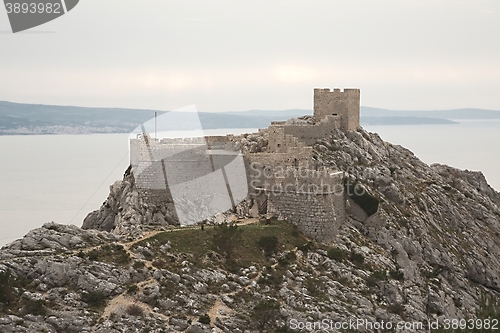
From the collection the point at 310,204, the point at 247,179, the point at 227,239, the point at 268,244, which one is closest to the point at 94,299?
the point at 227,239

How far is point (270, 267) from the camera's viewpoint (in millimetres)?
43031

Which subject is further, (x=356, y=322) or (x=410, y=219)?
(x=410, y=219)

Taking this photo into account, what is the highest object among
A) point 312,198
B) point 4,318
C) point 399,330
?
point 312,198

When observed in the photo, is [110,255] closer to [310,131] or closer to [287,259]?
[287,259]

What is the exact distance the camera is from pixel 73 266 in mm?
38375

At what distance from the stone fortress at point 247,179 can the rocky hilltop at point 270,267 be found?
879mm

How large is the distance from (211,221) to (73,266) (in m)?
12.9

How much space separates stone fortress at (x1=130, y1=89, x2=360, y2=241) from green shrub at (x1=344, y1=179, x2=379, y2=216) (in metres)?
0.83

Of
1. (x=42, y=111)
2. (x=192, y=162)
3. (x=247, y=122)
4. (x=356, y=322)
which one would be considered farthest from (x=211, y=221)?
(x=42, y=111)

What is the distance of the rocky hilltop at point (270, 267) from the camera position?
3700 centimetres

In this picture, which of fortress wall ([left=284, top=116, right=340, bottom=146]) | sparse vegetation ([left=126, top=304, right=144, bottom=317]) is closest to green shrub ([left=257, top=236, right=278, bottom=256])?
sparse vegetation ([left=126, top=304, right=144, bottom=317])

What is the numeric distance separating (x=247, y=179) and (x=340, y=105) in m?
12.5

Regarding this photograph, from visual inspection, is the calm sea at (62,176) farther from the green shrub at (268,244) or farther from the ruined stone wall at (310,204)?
the green shrub at (268,244)

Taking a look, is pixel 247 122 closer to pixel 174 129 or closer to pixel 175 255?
pixel 174 129
